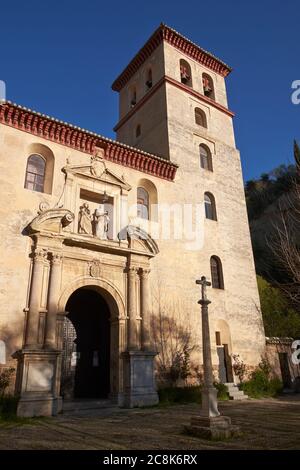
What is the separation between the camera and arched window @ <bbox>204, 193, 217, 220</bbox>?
1753 centimetres

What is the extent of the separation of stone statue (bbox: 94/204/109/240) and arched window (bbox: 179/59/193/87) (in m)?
11.5

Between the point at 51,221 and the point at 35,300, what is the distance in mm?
2672

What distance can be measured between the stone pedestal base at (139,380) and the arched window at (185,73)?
1578 centimetres

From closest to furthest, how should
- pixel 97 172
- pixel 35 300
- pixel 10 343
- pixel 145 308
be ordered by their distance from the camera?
pixel 10 343 → pixel 35 300 → pixel 145 308 → pixel 97 172

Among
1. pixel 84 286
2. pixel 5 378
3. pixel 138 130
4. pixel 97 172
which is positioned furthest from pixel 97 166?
pixel 5 378

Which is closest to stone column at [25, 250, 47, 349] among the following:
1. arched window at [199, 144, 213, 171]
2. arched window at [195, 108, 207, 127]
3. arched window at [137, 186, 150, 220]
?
arched window at [137, 186, 150, 220]

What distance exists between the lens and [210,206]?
58.5 feet

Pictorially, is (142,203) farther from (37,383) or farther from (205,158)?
(37,383)

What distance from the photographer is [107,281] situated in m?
12.9

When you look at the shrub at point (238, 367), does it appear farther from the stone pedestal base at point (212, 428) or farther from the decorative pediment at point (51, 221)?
the decorative pediment at point (51, 221)

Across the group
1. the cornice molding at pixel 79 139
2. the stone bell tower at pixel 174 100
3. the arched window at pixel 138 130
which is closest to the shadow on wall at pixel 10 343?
the cornice molding at pixel 79 139

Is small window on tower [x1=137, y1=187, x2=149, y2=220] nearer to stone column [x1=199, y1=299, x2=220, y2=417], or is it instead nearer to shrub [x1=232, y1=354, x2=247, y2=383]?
shrub [x1=232, y1=354, x2=247, y2=383]

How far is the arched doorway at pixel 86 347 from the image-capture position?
1389 cm
